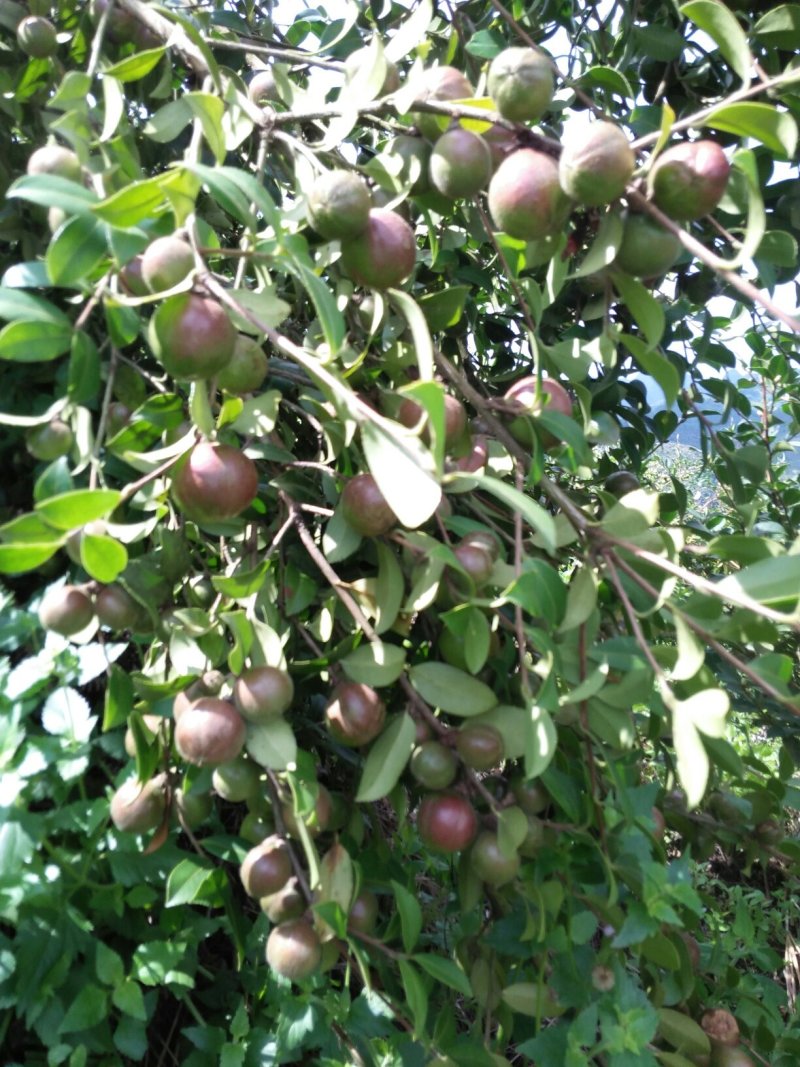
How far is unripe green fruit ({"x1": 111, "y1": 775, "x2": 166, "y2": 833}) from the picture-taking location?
31.0 inches

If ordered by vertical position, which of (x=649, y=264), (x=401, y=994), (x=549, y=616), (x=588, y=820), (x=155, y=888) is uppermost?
(x=649, y=264)

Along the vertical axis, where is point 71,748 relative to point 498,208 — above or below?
below

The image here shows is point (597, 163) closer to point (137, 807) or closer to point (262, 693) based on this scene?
point (262, 693)

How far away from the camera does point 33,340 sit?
65 cm

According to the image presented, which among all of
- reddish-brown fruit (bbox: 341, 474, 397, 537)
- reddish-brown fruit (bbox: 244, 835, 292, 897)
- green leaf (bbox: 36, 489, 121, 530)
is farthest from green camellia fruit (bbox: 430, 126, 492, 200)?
reddish-brown fruit (bbox: 244, 835, 292, 897)

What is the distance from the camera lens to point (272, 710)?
67cm

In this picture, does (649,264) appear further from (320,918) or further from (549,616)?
(320,918)

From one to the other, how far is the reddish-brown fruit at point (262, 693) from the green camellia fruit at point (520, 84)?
0.45 meters

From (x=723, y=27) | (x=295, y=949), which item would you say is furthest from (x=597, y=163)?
(x=295, y=949)

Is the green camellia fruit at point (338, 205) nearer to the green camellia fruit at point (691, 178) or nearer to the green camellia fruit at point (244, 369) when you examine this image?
the green camellia fruit at point (244, 369)

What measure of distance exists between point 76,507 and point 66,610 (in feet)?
0.74

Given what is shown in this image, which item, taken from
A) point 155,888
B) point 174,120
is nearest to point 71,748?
point 155,888

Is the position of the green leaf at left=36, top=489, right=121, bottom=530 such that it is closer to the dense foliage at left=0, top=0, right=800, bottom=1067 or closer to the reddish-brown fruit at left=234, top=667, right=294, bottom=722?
the dense foliage at left=0, top=0, right=800, bottom=1067

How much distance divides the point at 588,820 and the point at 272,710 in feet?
1.12
